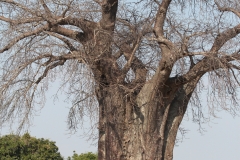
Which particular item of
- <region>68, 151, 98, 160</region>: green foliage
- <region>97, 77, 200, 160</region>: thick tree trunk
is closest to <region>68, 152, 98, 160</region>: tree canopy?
<region>68, 151, 98, 160</region>: green foliage

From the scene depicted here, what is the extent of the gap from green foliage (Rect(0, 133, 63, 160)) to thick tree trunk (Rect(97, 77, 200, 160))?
20.2ft

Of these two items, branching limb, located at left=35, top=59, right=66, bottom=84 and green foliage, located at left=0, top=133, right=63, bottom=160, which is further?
green foliage, located at left=0, top=133, right=63, bottom=160

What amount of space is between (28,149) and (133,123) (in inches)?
278

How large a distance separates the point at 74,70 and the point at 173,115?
2.51 m

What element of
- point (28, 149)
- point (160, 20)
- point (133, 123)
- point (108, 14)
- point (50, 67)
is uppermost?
point (108, 14)

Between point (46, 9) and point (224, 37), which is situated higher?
point (46, 9)

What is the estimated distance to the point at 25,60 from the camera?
32.6 feet

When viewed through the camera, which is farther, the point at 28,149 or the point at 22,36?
the point at 28,149

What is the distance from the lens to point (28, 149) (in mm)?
16672

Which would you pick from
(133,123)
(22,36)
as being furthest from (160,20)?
(22,36)

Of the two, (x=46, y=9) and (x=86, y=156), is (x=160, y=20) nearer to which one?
(x=46, y=9)

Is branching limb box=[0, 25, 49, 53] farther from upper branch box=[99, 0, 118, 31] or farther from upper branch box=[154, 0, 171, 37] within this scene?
upper branch box=[154, 0, 171, 37]

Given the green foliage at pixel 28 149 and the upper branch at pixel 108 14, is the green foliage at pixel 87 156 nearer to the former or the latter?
the green foliage at pixel 28 149

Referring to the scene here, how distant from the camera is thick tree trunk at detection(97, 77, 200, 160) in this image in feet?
33.6
